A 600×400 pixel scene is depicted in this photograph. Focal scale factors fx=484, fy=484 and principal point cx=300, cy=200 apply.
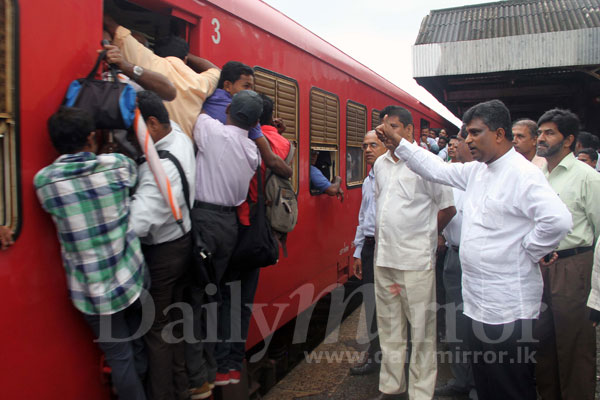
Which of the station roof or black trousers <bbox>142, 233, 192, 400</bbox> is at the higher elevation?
the station roof

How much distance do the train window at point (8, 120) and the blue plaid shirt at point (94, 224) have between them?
0.09 metres

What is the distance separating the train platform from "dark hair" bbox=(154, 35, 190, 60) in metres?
2.54

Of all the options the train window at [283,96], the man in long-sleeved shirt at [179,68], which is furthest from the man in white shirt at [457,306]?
the man in long-sleeved shirt at [179,68]

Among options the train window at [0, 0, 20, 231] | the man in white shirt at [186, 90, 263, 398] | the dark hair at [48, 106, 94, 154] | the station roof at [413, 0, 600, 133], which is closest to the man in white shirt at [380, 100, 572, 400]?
the man in white shirt at [186, 90, 263, 398]

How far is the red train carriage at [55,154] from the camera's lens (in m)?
1.74

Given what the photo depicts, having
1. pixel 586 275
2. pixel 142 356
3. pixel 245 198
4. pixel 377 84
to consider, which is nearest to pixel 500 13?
pixel 377 84

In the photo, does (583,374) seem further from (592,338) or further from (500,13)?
(500,13)

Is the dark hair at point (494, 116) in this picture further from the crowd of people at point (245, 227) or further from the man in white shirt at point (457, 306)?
the man in white shirt at point (457, 306)

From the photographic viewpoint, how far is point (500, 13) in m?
12.1

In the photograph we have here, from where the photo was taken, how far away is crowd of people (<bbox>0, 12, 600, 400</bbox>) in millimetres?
1948

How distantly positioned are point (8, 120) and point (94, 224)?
474 millimetres

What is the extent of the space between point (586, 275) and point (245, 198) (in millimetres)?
2186

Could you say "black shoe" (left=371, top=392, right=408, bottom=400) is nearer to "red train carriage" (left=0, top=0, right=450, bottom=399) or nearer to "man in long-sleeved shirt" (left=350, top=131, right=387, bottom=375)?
"man in long-sleeved shirt" (left=350, top=131, right=387, bottom=375)

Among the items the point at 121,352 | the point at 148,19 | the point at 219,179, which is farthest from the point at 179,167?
the point at 148,19
